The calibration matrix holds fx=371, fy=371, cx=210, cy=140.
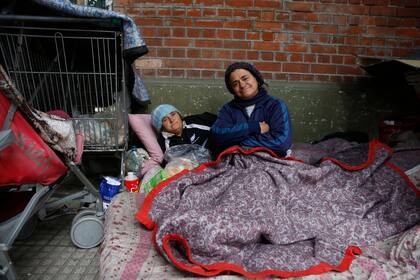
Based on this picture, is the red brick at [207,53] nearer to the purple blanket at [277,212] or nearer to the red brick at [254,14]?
the red brick at [254,14]

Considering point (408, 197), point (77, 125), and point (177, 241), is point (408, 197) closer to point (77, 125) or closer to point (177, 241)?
point (177, 241)

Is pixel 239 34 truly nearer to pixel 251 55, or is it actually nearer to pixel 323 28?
pixel 251 55

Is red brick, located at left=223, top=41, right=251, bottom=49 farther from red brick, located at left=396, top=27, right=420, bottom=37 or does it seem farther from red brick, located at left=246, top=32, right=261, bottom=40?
red brick, located at left=396, top=27, right=420, bottom=37

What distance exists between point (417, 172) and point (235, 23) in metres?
1.98

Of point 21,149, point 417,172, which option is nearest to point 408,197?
point 417,172

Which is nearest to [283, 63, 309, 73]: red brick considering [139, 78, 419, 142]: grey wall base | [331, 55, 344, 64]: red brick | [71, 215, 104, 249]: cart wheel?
[139, 78, 419, 142]: grey wall base

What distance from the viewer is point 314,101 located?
3.56 m

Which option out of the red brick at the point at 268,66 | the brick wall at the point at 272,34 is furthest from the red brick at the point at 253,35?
the red brick at the point at 268,66

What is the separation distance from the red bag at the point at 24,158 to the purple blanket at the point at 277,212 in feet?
1.81

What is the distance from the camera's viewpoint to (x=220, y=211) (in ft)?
6.30

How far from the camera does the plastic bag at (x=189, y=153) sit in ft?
9.26

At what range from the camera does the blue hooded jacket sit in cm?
246

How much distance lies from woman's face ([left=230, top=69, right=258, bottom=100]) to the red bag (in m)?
1.30

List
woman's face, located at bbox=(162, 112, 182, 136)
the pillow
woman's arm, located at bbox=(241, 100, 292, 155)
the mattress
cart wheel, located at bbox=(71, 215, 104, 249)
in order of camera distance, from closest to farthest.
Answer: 1. the mattress
2. cart wheel, located at bbox=(71, 215, 104, 249)
3. woman's arm, located at bbox=(241, 100, 292, 155)
4. woman's face, located at bbox=(162, 112, 182, 136)
5. the pillow
